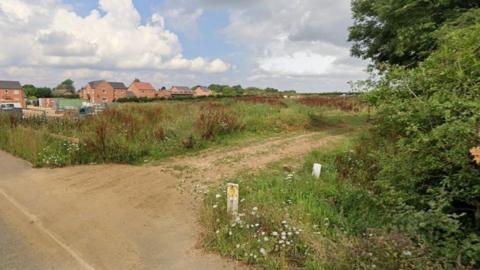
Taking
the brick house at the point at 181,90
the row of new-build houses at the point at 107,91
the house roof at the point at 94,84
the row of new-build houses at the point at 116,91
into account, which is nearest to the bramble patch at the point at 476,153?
the row of new-build houses at the point at 107,91

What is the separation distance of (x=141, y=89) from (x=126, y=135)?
90.2 m

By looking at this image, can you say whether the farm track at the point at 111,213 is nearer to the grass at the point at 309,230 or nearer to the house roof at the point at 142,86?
the grass at the point at 309,230

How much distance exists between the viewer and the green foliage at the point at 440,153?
2.87m

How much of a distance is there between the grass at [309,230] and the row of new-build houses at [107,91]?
233 feet

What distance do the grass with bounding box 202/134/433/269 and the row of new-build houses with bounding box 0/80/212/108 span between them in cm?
7099

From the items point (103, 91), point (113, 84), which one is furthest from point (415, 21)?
point (113, 84)

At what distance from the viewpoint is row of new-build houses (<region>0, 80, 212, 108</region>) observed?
66.9 meters

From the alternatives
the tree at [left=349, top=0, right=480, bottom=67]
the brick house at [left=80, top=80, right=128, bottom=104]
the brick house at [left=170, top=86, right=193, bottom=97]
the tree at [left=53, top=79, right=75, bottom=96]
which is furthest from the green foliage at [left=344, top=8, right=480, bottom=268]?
the tree at [left=53, top=79, right=75, bottom=96]

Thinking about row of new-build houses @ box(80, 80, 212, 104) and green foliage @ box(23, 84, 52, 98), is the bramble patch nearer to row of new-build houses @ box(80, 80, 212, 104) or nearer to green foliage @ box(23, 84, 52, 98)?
row of new-build houses @ box(80, 80, 212, 104)

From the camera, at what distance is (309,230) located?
140 inches

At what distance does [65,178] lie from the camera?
6719 mm

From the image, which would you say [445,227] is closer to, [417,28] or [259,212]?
[259,212]

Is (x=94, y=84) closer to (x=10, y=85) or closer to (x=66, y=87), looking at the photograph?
(x=10, y=85)

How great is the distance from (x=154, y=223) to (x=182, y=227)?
430mm
